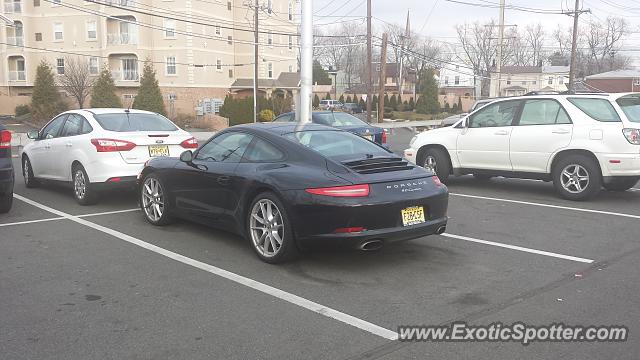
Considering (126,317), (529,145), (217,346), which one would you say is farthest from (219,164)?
(529,145)

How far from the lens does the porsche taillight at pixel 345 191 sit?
5.32 m

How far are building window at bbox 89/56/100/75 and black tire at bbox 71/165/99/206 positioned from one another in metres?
47.5

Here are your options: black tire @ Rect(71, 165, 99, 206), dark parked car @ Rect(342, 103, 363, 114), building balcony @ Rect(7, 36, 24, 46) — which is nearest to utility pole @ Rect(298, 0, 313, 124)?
black tire @ Rect(71, 165, 99, 206)

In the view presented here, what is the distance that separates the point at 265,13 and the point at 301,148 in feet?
178

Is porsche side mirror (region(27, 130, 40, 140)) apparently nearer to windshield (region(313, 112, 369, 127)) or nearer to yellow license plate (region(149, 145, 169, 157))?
yellow license plate (region(149, 145, 169, 157))

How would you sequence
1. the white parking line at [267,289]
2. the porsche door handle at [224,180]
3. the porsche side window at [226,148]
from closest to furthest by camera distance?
the white parking line at [267,289] → the porsche door handle at [224,180] → the porsche side window at [226,148]

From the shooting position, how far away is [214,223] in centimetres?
656

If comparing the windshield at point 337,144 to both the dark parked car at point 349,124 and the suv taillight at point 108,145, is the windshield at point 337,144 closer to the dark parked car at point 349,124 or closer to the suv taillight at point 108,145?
the suv taillight at point 108,145

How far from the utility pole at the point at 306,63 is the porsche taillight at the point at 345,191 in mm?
6968

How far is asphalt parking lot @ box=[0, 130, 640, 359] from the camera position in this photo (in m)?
3.88

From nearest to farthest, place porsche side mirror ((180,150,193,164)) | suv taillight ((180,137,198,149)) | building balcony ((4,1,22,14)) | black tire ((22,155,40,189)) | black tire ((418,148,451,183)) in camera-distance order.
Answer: porsche side mirror ((180,150,193,164)), suv taillight ((180,137,198,149)), black tire ((22,155,40,189)), black tire ((418,148,451,183)), building balcony ((4,1,22,14))

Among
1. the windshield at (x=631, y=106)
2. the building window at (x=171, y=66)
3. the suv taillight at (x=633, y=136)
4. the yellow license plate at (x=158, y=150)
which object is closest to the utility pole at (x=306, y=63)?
the yellow license plate at (x=158, y=150)

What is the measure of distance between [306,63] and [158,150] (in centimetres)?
472

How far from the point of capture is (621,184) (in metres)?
9.53
